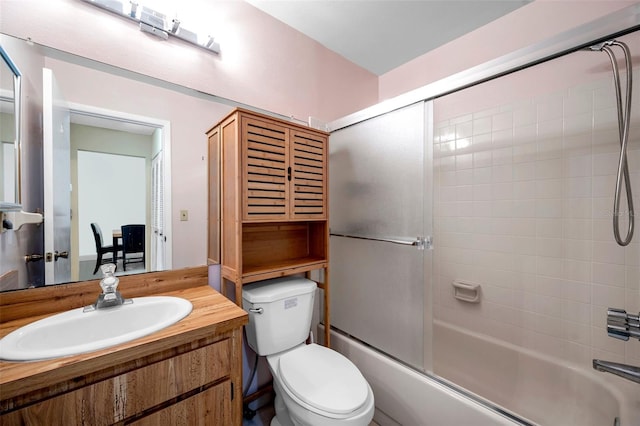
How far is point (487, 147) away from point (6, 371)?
94.7 inches

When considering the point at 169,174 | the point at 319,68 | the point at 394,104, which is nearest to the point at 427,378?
the point at 394,104

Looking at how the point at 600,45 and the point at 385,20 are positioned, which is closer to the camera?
the point at 600,45

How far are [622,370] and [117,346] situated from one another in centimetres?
168

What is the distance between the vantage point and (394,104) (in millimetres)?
1467

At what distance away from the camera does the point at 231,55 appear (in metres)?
1.55

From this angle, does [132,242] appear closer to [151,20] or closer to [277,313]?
[277,313]

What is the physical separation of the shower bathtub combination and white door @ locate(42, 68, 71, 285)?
140 cm

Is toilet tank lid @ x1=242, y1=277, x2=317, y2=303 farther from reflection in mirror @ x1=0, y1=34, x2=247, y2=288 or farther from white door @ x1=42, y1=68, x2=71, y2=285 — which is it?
white door @ x1=42, y1=68, x2=71, y2=285

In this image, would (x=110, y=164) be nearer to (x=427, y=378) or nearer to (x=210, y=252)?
(x=210, y=252)

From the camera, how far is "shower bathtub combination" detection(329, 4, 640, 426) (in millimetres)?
1279

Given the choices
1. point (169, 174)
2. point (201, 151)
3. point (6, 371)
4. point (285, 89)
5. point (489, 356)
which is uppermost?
point (285, 89)

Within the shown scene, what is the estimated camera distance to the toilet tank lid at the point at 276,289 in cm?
131

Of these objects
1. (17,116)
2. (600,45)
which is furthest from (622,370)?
(17,116)

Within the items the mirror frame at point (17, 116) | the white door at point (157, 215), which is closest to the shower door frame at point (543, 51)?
the white door at point (157, 215)
